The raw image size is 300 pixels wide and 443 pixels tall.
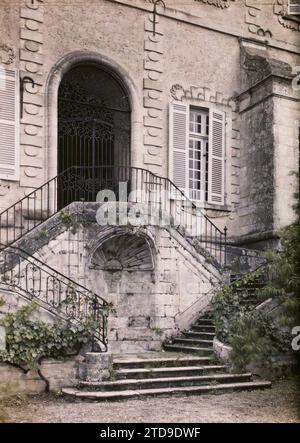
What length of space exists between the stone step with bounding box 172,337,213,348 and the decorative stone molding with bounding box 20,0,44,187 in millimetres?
3869

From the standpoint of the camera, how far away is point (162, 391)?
Answer: 8.23 meters

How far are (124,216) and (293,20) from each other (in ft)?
25.0

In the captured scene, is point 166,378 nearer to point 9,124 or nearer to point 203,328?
point 203,328

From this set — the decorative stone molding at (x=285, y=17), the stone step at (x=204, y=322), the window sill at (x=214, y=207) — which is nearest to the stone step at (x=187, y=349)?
the stone step at (x=204, y=322)

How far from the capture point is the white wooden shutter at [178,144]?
12.8m

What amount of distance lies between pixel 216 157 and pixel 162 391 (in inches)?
259

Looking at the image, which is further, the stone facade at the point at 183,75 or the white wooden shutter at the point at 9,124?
the stone facade at the point at 183,75

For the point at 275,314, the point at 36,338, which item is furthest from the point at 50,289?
the point at 275,314

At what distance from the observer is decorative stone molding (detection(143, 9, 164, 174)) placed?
41.3 ft

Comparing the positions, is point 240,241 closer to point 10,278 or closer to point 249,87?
point 249,87

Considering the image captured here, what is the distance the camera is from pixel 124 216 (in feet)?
34.2

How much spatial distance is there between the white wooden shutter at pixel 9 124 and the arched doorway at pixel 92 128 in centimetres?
117

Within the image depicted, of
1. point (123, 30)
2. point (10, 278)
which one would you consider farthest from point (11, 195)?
point (123, 30)

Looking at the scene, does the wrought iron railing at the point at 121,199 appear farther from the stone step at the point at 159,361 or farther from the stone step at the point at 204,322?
the stone step at the point at 159,361
